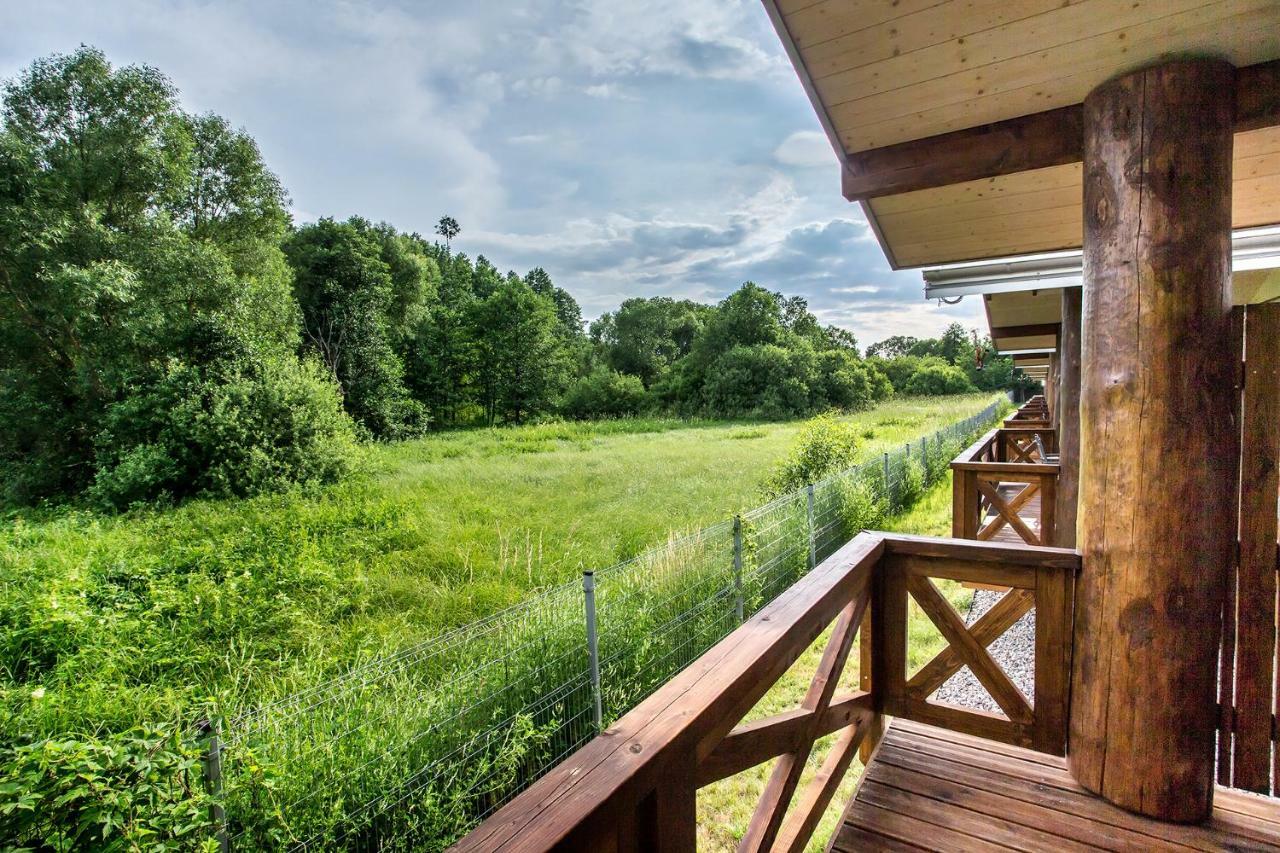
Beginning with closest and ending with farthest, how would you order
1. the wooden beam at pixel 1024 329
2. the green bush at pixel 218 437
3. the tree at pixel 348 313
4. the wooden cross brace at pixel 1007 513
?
the wooden cross brace at pixel 1007 513, the wooden beam at pixel 1024 329, the green bush at pixel 218 437, the tree at pixel 348 313

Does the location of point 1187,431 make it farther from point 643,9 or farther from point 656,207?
point 656,207

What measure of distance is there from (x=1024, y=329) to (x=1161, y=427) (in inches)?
266

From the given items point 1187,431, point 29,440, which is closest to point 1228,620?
point 1187,431

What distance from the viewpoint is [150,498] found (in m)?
8.57

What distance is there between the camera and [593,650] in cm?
289

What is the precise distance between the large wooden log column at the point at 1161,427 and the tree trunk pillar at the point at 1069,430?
7.07 feet

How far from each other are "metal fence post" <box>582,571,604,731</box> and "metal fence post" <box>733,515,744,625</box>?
4.79 feet

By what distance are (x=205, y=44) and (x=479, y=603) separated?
9550 millimetres

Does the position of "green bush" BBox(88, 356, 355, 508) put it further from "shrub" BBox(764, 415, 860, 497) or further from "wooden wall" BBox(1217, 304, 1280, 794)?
"wooden wall" BBox(1217, 304, 1280, 794)

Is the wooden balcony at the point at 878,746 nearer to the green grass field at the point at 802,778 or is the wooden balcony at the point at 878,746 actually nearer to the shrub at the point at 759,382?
the green grass field at the point at 802,778

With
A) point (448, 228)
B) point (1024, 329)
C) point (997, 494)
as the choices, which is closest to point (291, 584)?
point (997, 494)

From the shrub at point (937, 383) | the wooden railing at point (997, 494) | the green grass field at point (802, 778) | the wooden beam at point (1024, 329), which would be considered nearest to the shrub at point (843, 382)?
the shrub at point (937, 383)

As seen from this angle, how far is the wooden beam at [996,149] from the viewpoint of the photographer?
50.3 inches

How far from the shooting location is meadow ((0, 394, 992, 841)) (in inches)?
99.3
